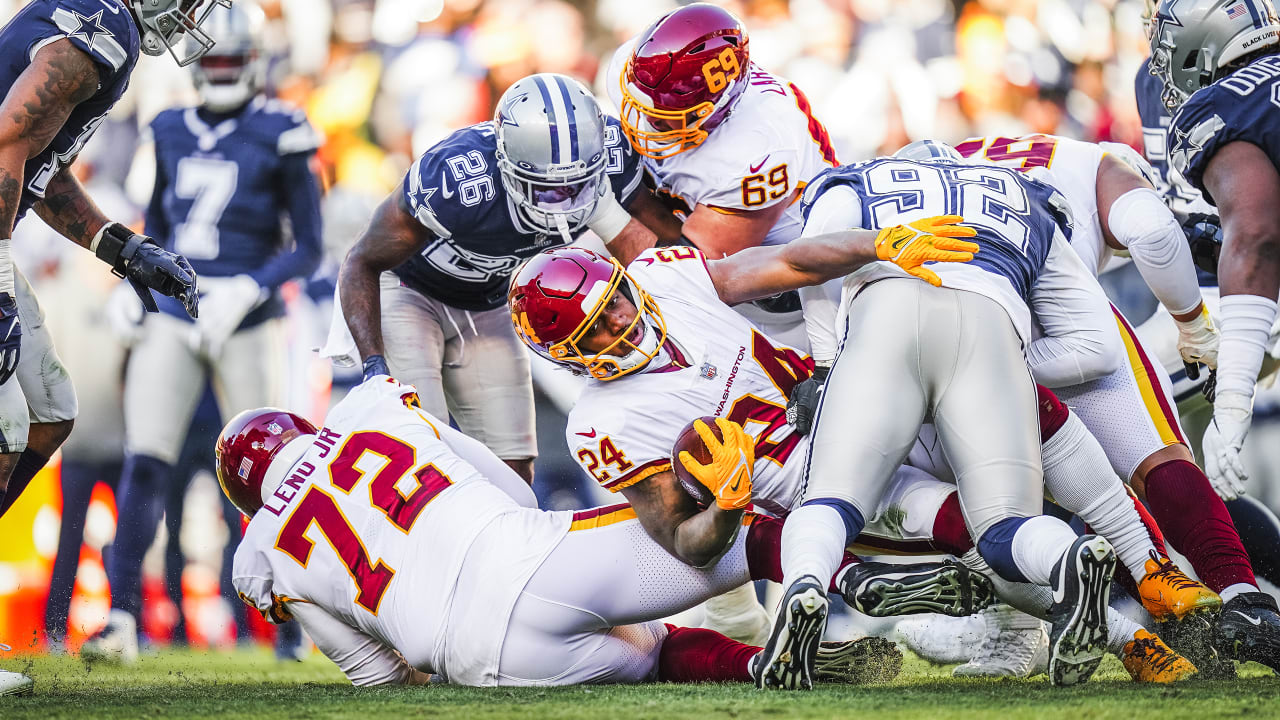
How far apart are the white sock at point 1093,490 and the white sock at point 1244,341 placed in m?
0.41

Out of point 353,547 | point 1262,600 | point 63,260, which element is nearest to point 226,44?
point 63,260

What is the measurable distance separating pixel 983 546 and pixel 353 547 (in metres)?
1.35

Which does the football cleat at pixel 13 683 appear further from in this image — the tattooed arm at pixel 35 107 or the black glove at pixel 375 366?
the black glove at pixel 375 366

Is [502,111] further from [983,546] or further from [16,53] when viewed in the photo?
[983,546]

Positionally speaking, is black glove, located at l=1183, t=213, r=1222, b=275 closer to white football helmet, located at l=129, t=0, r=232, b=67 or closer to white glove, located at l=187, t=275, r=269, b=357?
white football helmet, located at l=129, t=0, r=232, b=67

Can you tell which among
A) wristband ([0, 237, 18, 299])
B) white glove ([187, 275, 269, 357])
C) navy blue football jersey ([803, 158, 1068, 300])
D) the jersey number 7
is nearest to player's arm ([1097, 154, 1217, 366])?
navy blue football jersey ([803, 158, 1068, 300])

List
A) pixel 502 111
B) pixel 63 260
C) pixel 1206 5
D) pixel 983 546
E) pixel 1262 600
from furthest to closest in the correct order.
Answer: pixel 63 260, pixel 502 111, pixel 1206 5, pixel 1262 600, pixel 983 546

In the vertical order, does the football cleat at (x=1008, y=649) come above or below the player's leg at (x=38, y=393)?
below

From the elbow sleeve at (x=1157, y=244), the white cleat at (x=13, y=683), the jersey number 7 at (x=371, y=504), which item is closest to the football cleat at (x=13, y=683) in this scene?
the white cleat at (x=13, y=683)

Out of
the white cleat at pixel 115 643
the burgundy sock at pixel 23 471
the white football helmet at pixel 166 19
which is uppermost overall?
the white football helmet at pixel 166 19

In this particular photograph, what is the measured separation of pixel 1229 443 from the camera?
113 inches

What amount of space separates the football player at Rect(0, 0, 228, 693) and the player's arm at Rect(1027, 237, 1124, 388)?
219 cm

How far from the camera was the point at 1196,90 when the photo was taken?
3252 mm

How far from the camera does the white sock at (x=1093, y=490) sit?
274cm
